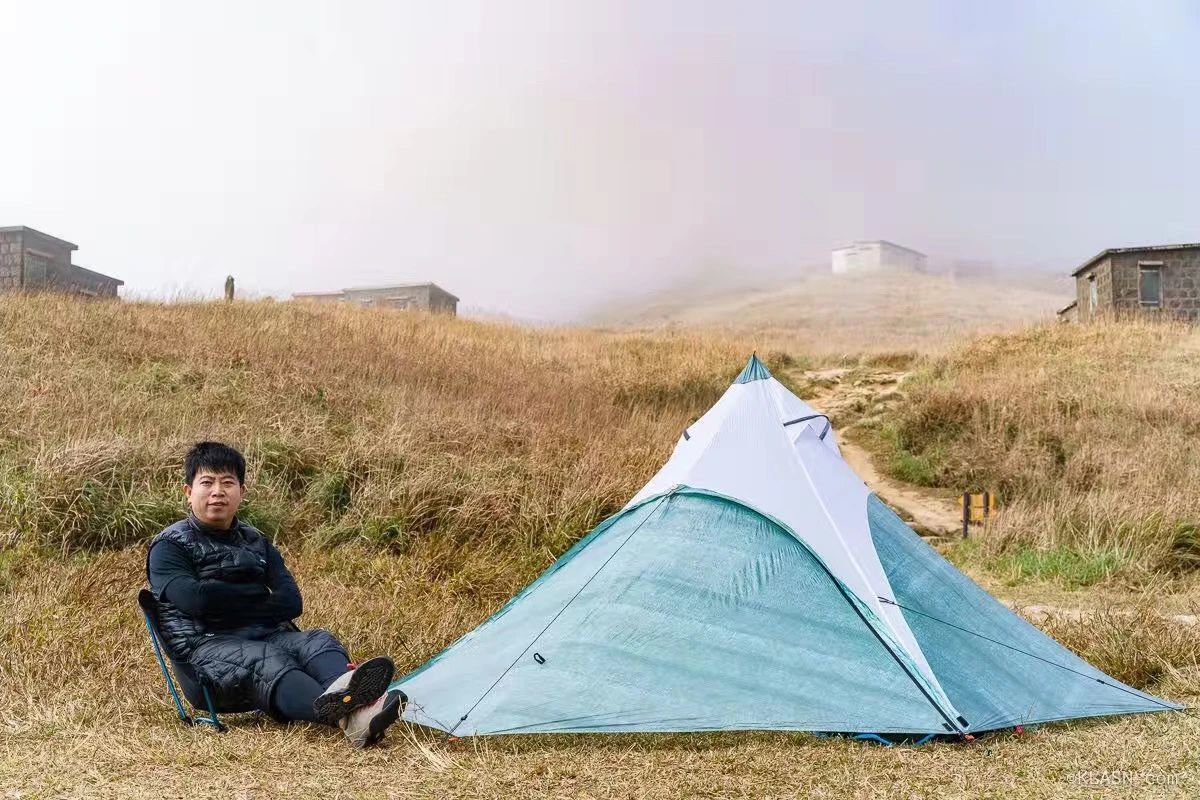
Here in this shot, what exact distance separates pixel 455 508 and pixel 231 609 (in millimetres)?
3830

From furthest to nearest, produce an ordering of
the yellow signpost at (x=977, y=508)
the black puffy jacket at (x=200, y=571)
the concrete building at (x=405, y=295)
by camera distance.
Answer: the concrete building at (x=405, y=295) → the yellow signpost at (x=977, y=508) → the black puffy jacket at (x=200, y=571)

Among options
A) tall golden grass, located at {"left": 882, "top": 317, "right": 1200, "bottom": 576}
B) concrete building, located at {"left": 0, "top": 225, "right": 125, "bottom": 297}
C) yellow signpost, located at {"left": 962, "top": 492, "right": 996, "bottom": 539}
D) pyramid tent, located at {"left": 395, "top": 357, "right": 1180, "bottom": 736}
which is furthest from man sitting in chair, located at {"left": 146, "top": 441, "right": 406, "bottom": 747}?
concrete building, located at {"left": 0, "top": 225, "right": 125, "bottom": 297}

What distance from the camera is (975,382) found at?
1499cm

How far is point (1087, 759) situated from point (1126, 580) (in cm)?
476

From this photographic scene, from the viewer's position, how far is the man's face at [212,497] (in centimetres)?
378

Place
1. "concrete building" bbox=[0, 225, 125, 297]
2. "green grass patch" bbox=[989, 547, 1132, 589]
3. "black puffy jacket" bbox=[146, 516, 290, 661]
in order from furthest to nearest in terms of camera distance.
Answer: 1. "concrete building" bbox=[0, 225, 125, 297]
2. "green grass patch" bbox=[989, 547, 1132, 589]
3. "black puffy jacket" bbox=[146, 516, 290, 661]

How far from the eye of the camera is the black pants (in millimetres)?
3588

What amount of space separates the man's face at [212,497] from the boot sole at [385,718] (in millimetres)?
1028

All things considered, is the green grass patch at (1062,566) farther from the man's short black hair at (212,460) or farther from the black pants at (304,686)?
the man's short black hair at (212,460)

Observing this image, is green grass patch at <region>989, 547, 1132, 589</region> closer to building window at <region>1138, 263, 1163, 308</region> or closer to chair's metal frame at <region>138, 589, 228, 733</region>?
chair's metal frame at <region>138, 589, 228, 733</region>

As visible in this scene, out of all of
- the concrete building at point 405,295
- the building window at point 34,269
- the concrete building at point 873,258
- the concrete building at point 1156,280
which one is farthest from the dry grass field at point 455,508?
the concrete building at point 873,258

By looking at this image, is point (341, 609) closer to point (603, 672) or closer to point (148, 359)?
point (603, 672)

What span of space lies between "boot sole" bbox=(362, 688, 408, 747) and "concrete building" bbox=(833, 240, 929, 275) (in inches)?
3095

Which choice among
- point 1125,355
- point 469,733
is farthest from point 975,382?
point 469,733
